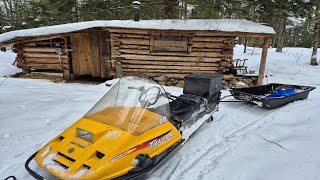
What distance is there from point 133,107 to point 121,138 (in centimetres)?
56

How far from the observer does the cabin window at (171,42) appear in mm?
9766

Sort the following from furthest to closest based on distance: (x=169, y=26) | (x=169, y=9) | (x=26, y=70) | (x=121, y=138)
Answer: (x=26, y=70), (x=169, y=9), (x=169, y=26), (x=121, y=138)

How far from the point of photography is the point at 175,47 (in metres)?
9.93

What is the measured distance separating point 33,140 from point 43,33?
23.2 feet

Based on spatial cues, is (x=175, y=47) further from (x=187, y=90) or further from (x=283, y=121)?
(x=283, y=121)

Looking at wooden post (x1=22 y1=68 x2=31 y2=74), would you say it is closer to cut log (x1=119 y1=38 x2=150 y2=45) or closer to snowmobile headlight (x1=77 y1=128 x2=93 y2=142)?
cut log (x1=119 y1=38 x2=150 y2=45)

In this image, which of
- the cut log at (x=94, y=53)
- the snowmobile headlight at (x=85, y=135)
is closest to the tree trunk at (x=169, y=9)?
the cut log at (x=94, y=53)

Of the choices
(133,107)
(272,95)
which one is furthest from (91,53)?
(133,107)

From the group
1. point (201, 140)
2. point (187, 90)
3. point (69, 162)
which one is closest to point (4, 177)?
point (69, 162)

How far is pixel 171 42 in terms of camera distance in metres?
9.86

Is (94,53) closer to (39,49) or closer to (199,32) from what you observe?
(39,49)

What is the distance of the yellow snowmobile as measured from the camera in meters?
2.61

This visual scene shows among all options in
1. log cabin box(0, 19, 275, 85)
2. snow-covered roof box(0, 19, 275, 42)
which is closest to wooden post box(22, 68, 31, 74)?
log cabin box(0, 19, 275, 85)

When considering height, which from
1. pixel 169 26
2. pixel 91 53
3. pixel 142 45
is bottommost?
pixel 91 53
